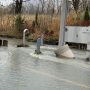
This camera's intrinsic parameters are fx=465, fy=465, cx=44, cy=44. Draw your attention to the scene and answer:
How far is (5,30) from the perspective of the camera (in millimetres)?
43719

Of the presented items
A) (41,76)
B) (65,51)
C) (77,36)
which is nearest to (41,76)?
(41,76)

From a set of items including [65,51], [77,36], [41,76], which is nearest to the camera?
[41,76]

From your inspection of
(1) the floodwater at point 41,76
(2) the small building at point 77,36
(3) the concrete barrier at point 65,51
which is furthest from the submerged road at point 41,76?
(2) the small building at point 77,36

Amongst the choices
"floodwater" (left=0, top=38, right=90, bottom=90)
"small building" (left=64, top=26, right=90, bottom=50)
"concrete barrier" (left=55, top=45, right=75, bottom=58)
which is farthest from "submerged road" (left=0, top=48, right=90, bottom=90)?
"small building" (left=64, top=26, right=90, bottom=50)

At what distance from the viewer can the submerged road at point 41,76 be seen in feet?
39.9

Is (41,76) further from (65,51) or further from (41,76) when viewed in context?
(65,51)

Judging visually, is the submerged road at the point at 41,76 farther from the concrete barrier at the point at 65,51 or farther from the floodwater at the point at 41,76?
the concrete barrier at the point at 65,51

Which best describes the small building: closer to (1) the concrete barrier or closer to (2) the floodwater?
(1) the concrete barrier

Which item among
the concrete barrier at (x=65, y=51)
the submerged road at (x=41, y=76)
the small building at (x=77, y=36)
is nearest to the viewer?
the submerged road at (x=41, y=76)

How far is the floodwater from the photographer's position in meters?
12.2

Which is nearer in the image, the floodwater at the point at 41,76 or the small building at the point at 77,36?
the floodwater at the point at 41,76

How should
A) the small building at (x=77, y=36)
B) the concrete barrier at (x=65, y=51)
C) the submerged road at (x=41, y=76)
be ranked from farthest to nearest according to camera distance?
the small building at (x=77, y=36) → the concrete barrier at (x=65, y=51) → the submerged road at (x=41, y=76)

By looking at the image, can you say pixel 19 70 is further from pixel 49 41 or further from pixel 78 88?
pixel 49 41

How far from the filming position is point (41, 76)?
14344mm
